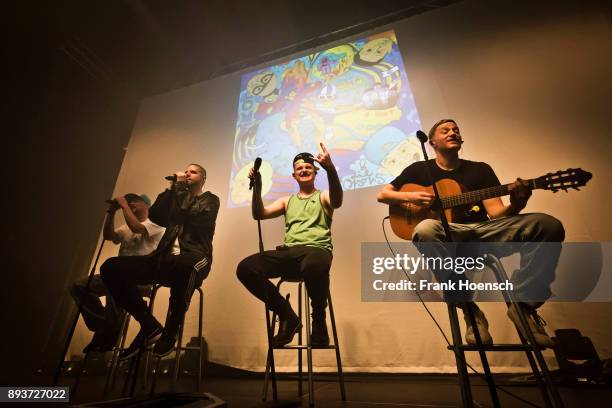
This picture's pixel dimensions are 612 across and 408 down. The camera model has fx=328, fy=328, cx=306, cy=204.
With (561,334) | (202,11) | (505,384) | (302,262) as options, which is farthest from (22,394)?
(202,11)

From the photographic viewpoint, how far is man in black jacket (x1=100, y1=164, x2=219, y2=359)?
186cm

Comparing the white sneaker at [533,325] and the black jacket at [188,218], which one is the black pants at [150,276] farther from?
the white sneaker at [533,325]

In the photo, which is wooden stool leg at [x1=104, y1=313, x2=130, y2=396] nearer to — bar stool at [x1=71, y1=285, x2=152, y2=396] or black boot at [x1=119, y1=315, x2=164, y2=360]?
bar stool at [x1=71, y1=285, x2=152, y2=396]

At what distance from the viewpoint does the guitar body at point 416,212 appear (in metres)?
1.79

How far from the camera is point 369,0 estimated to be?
355 centimetres

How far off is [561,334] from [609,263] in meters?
0.68

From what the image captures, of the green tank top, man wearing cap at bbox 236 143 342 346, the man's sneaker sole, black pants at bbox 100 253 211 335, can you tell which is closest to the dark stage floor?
the man's sneaker sole

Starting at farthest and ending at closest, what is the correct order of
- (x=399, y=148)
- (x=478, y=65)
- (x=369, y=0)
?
(x=369, y=0) < (x=478, y=65) < (x=399, y=148)

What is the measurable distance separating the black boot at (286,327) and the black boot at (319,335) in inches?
4.6

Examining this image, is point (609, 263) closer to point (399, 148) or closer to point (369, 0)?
point (399, 148)

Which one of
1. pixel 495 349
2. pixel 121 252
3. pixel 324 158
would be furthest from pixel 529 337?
pixel 121 252

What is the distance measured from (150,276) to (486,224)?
6.23 ft

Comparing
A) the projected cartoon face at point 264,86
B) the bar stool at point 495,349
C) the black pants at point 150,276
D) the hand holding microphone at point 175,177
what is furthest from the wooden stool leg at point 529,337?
the projected cartoon face at point 264,86

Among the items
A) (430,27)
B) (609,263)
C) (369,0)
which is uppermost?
(369,0)
